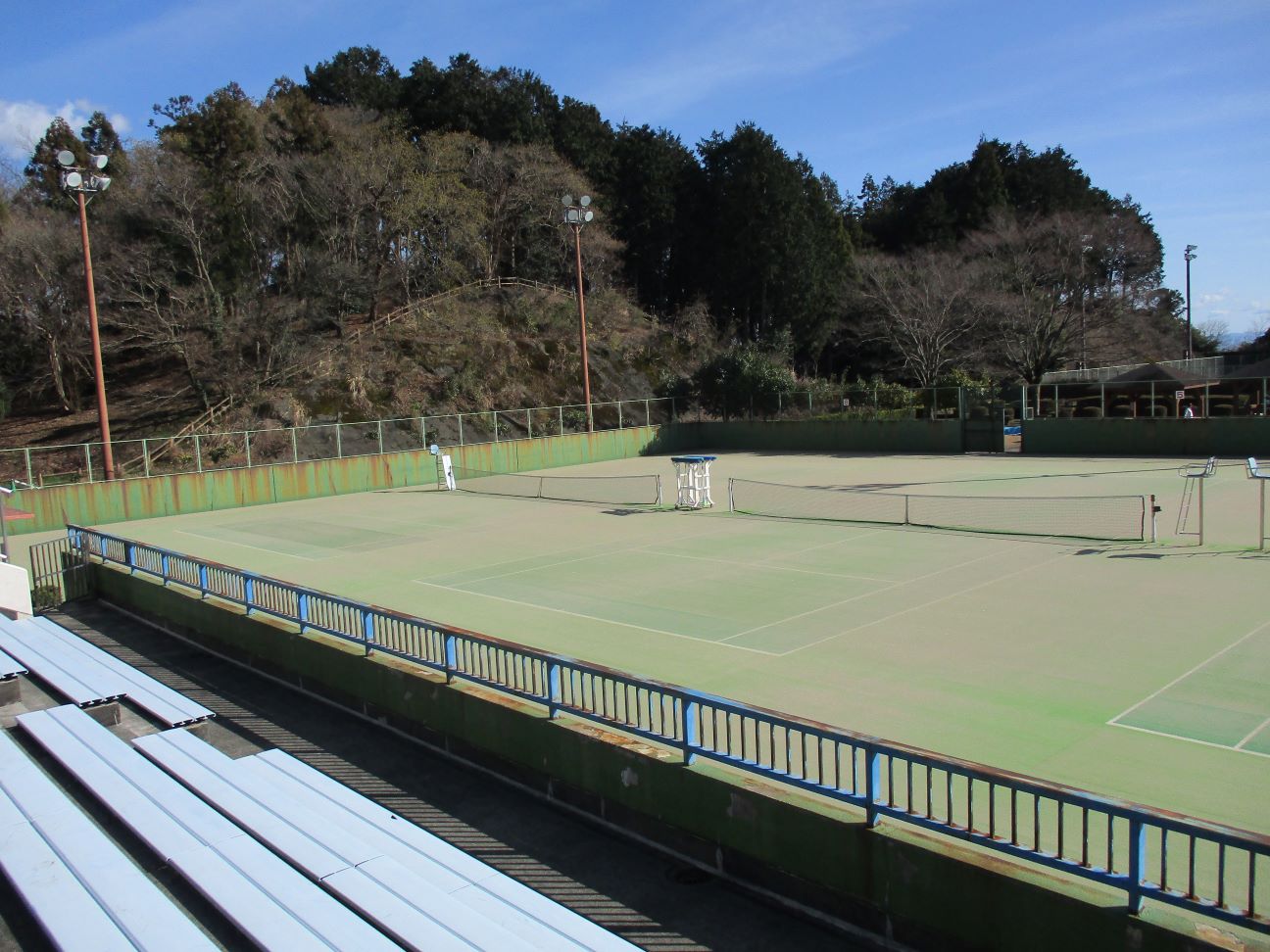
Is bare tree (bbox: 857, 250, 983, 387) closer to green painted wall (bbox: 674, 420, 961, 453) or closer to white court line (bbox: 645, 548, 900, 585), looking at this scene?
green painted wall (bbox: 674, 420, 961, 453)

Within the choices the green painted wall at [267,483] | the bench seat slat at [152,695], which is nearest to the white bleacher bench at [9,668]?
the bench seat slat at [152,695]

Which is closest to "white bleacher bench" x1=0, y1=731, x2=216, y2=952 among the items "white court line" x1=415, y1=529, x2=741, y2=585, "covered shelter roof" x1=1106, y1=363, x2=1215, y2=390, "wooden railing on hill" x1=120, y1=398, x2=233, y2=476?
"white court line" x1=415, y1=529, x2=741, y2=585

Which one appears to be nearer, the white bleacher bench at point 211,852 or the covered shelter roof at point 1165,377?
the white bleacher bench at point 211,852

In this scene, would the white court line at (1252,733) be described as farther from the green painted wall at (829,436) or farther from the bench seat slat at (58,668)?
the green painted wall at (829,436)

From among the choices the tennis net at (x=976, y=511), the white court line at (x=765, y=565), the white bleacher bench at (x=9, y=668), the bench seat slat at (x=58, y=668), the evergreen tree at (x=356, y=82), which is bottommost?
the white court line at (x=765, y=565)

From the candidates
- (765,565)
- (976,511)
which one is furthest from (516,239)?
(765,565)

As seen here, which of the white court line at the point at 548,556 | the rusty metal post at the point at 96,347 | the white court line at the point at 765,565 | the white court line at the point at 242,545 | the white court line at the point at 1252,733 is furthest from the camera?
the rusty metal post at the point at 96,347

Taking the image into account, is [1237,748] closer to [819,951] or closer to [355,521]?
[819,951]

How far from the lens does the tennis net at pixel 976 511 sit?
18688mm

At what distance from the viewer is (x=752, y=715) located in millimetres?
6469

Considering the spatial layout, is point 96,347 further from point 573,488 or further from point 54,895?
point 54,895

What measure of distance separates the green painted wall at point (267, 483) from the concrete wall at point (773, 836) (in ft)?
68.8

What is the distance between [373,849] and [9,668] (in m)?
6.94

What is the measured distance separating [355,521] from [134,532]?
5800mm
